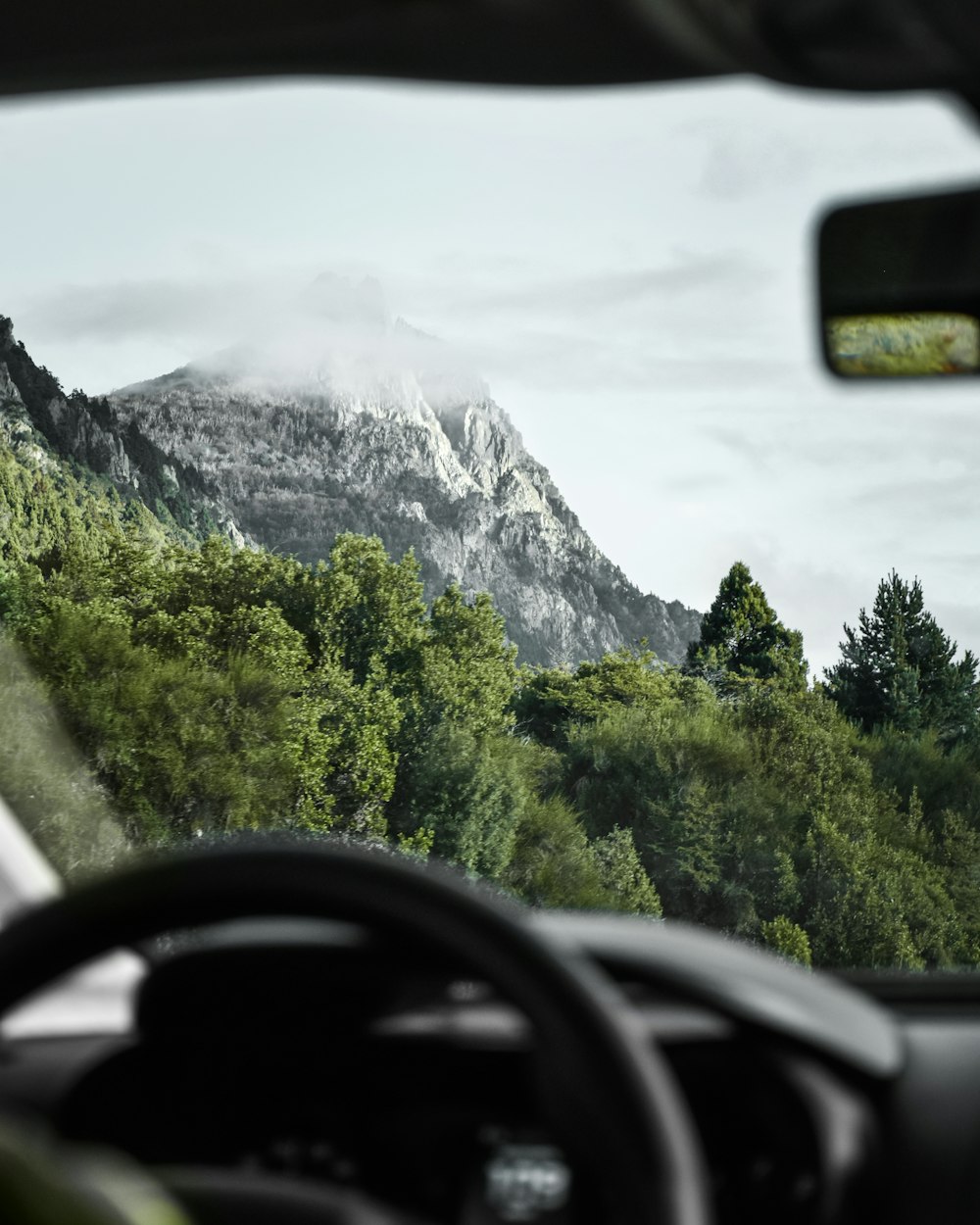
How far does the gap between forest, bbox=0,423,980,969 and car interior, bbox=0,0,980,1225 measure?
26.1 m

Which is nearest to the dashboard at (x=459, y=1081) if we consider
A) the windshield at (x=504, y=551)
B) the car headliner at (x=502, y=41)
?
the car headliner at (x=502, y=41)

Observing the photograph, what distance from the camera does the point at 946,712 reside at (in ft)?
94.3

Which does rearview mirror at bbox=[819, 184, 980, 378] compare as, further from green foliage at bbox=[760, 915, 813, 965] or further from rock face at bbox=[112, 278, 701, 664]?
rock face at bbox=[112, 278, 701, 664]

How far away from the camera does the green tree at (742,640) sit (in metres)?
31.7

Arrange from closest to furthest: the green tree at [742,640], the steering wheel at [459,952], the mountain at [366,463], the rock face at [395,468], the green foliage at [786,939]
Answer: the steering wheel at [459,952] → the green foliage at [786,939] → the green tree at [742,640] → the mountain at [366,463] → the rock face at [395,468]

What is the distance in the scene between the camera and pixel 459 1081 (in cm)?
98

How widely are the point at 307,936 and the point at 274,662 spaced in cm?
3103

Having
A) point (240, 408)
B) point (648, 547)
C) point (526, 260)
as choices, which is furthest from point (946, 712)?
point (526, 260)

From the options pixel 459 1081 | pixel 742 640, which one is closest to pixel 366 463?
pixel 742 640

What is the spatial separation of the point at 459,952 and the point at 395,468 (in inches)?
A: 1687

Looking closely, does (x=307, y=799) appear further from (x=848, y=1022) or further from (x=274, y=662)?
(x=848, y=1022)

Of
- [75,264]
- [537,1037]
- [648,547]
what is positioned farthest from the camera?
[75,264]

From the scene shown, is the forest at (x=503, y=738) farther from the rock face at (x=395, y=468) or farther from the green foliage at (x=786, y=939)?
the rock face at (x=395, y=468)

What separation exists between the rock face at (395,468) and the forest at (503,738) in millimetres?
3115
